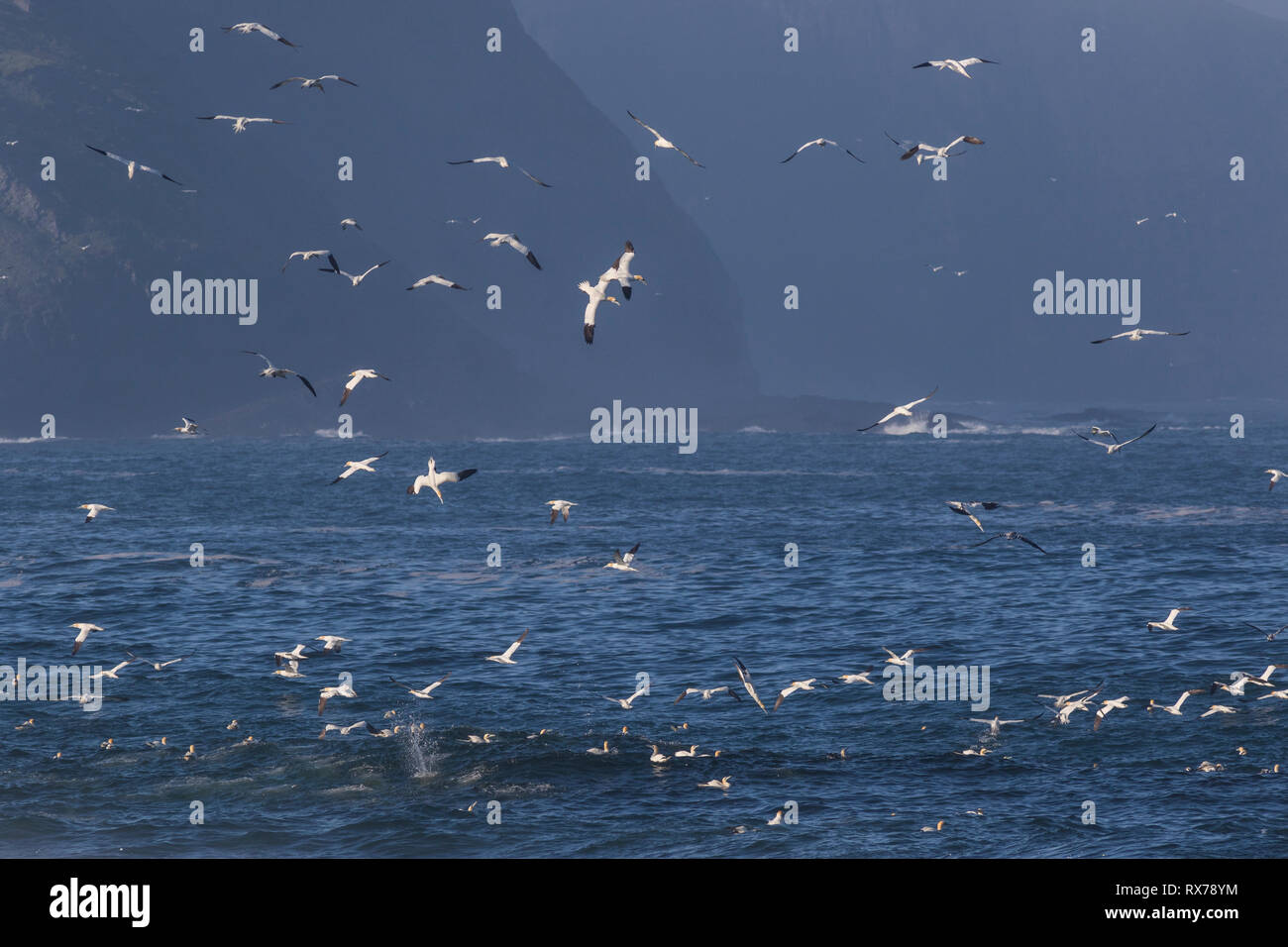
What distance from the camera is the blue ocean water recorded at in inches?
1086

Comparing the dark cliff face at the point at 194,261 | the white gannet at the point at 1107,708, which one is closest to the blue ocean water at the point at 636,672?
the white gannet at the point at 1107,708

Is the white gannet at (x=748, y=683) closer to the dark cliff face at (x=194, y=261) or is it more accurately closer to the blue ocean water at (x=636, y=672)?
the blue ocean water at (x=636, y=672)

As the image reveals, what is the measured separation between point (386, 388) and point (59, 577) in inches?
4605

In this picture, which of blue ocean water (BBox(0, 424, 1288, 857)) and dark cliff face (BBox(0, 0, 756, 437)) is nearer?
blue ocean water (BBox(0, 424, 1288, 857))

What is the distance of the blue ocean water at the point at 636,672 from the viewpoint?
27.6 m

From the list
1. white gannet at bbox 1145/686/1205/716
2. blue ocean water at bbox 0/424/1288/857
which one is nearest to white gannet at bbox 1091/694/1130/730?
blue ocean water at bbox 0/424/1288/857

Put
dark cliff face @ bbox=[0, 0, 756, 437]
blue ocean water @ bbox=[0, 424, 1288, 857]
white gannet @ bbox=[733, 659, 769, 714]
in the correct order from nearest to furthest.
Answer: blue ocean water @ bbox=[0, 424, 1288, 857] < white gannet @ bbox=[733, 659, 769, 714] < dark cliff face @ bbox=[0, 0, 756, 437]

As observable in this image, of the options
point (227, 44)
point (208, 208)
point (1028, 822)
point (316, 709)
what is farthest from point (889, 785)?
point (227, 44)

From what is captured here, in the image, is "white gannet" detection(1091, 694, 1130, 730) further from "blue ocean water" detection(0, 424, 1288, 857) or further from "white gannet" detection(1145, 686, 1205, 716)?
"white gannet" detection(1145, 686, 1205, 716)

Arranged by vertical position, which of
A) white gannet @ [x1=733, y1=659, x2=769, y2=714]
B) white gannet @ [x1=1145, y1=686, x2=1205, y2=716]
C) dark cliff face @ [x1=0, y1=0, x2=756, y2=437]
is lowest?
white gannet @ [x1=1145, y1=686, x2=1205, y2=716]

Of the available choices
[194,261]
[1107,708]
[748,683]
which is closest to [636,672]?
[748,683]

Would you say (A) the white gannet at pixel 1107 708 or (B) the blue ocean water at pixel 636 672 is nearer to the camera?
(B) the blue ocean water at pixel 636 672

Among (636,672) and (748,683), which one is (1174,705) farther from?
(636,672)

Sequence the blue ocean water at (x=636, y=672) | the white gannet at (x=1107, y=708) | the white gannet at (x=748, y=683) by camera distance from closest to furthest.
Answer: the blue ocean water at (x=636, y=672) < the white gannet at (x=748, y=683) < the white gannet at (x=1107, y=708)
